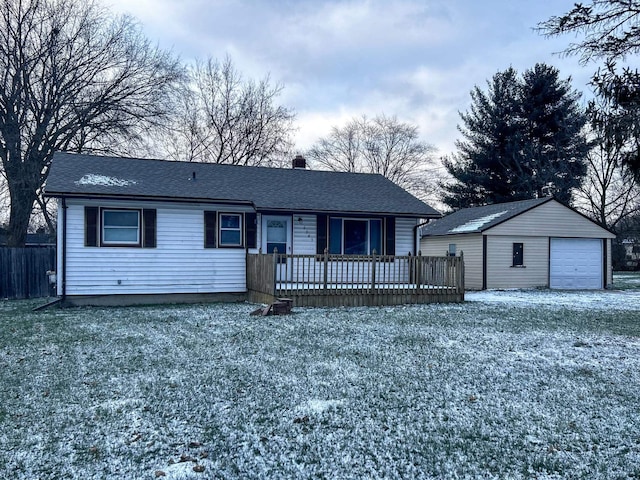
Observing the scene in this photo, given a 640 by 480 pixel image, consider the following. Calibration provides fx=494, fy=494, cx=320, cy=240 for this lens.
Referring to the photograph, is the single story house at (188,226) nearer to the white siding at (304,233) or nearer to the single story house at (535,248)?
Answer: the white siding at (304,233)

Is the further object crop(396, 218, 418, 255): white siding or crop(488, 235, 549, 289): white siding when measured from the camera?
crop(488, 235, 549, 289): white siding

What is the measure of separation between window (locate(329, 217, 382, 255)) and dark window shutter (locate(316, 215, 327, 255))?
0.26 m

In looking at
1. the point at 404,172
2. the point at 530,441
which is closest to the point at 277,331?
the point at 530,441

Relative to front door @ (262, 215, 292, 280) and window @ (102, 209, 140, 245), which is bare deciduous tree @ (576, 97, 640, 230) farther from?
window @ (102, 209, 140, 245)

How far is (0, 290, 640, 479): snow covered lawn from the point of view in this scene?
3.48 meters

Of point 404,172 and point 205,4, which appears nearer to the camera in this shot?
point 205,4

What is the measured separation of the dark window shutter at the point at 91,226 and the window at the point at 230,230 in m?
3.18

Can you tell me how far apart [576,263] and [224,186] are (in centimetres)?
1474

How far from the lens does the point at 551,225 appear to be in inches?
778

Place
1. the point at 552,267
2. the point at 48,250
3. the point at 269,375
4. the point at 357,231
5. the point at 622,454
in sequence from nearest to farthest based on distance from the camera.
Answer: the point at 622,454
the point at 269,375
the point at 357,231
the point at 48,250
the point at 552,267

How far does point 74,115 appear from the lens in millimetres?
20312

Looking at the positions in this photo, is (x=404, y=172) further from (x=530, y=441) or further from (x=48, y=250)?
(x=530, y=441)

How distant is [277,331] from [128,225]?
6.56 meters

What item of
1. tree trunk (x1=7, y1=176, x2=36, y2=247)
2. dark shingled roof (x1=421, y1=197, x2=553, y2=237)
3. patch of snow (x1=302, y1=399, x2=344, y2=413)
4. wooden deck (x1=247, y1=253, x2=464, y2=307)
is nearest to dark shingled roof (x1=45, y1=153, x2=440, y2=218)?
wooden deck (x1=247, y1=253, x2=464, y2=307)
